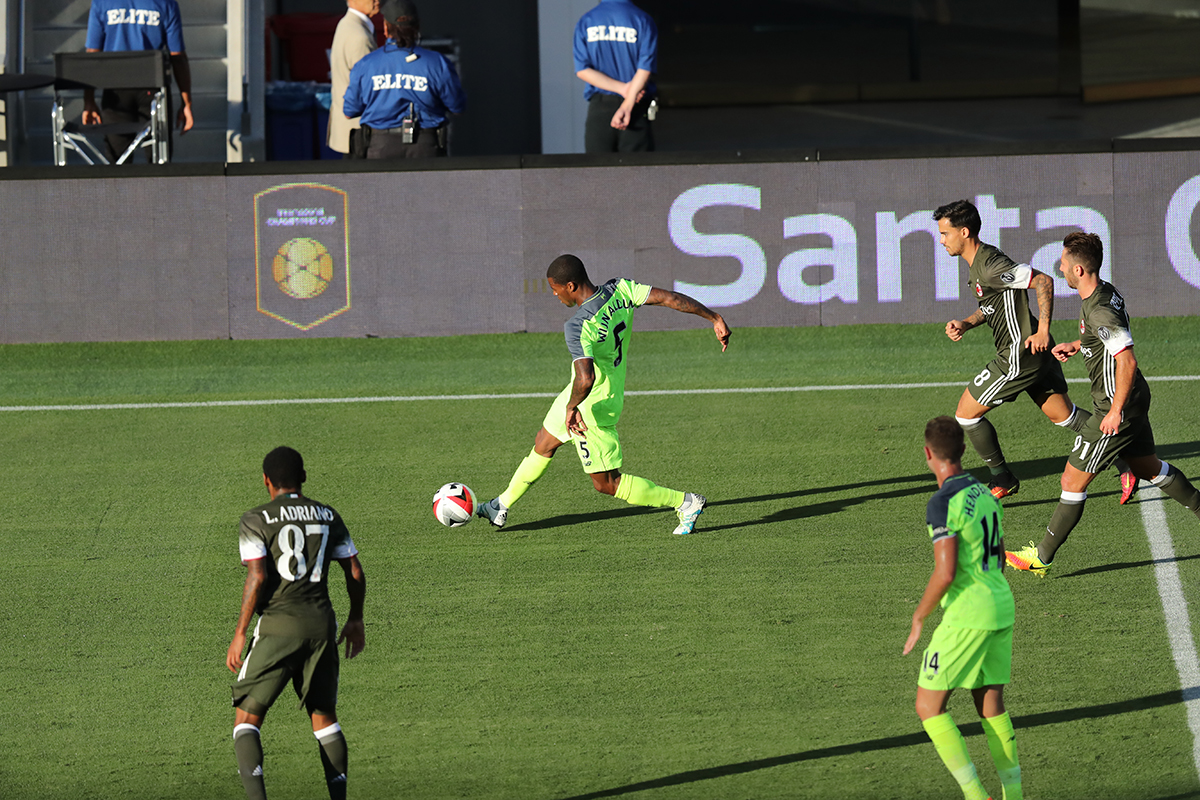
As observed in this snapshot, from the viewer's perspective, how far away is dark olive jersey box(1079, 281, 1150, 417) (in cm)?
877

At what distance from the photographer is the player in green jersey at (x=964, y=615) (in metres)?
6.20

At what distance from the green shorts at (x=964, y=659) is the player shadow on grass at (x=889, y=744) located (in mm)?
1338

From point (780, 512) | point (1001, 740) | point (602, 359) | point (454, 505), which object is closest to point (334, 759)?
point (1001, 740)

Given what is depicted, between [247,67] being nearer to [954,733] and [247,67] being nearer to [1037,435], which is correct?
[1037,435]

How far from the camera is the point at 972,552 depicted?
6.26 m

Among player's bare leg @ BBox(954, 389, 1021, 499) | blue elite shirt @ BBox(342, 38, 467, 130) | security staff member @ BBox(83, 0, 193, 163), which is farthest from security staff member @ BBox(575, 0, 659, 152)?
player's bare leg @ BBox(954, 389, 1021, 499)

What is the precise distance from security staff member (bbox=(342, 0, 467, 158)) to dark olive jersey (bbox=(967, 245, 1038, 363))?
7.39 meters

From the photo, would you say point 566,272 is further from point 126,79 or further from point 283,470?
point 126,79

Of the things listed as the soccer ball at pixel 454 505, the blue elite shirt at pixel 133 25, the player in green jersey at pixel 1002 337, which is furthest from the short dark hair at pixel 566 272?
the blue elite shirt at pixel 133 25

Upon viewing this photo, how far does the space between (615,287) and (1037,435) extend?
15.6 feet

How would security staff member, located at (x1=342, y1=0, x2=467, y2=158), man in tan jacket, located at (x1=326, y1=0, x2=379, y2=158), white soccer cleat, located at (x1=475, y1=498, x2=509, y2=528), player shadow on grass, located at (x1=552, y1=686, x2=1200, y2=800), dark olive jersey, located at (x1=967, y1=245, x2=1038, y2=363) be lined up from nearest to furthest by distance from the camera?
1. player shadow on grass, located at (x1=552, y1=686, x2=1200, y2=800)
2. dark olive jersey, located at (x1=967, y1=245, x2=1038, y2=363)
3. white soccer cleat, located at (x1=475, y1=498, x2=509, y2=528)
4. security staff member, located at (x1=342, y1=0, x2=467, y2=158)
5. man in tan jacket, located at (x1=326, y1=0, x2=379, y2=158)

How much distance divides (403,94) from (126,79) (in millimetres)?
3571

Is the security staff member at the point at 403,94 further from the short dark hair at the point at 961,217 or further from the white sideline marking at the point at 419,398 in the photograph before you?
the short dark hair at the point at 961,217

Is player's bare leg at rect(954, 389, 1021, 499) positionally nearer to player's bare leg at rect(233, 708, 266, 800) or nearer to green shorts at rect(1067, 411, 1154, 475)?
green shorts at rect(1067, 411, 1154, 475)
